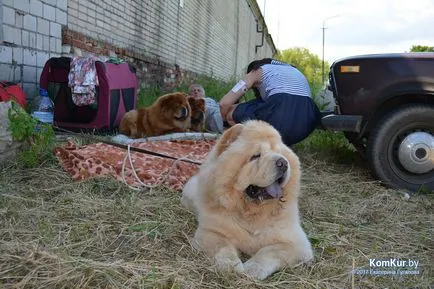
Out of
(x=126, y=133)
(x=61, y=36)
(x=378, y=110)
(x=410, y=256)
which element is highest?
(x=61, y=36)

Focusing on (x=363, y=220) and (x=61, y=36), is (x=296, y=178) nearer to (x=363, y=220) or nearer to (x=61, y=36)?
(x=363, y=220)

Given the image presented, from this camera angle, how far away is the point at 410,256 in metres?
2.84

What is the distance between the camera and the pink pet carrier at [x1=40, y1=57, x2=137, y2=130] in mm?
5520

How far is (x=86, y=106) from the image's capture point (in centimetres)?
563

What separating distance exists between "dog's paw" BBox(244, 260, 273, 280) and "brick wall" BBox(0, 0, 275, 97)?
415 centimetres

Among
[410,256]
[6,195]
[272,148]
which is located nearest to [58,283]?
[272,148]

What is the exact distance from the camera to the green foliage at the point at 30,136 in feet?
13.1

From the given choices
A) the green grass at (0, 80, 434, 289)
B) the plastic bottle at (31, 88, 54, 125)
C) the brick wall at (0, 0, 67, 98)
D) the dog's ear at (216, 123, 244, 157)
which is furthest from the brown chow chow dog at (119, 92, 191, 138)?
the dog's ear at (216, 123, 244, 157)

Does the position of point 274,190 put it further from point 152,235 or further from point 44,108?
point 44,108

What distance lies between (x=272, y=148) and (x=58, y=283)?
1.28 meters

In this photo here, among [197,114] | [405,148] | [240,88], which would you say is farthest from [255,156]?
[197,114]

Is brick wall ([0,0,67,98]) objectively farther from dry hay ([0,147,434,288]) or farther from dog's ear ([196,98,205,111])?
dog's ear ([196,98,205,111])

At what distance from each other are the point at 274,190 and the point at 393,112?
8.16 feet

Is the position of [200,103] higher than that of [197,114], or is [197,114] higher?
[200,103]
